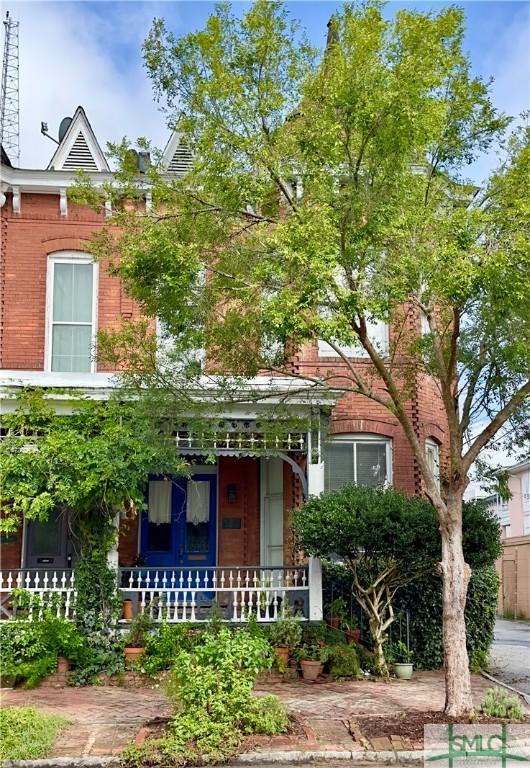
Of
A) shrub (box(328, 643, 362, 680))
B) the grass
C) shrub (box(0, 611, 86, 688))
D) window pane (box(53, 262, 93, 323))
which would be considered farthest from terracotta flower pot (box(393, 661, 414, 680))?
window pane (box(53, 262, 93, 323))

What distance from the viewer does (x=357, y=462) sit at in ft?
48.9

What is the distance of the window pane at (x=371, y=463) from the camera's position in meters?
14.9

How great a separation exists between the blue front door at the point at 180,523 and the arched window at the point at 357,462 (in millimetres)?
2406

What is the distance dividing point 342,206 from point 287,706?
6.02 meters

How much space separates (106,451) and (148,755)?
200 inches

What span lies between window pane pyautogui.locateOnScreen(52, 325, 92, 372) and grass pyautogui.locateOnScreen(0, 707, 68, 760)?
711 centimetres

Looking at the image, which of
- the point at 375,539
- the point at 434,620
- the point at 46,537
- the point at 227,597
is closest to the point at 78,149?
the point at 46,537

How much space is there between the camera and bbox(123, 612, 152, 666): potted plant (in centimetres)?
1178

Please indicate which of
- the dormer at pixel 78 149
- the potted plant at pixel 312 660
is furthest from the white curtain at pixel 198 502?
the dormer at pixel 78 149

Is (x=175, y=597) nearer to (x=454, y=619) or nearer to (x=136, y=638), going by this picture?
(x=136, y=638)

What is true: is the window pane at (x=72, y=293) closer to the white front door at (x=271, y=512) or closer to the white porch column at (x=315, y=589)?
the white front door at (x=271, y=512)

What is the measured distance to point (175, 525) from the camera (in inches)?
610

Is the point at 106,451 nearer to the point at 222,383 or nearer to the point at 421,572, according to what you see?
the point at 222,383

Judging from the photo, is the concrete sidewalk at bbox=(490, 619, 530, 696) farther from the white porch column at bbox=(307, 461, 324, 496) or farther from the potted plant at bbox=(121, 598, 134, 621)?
the potted plant at bbox=(121, 598, 134, 621)
